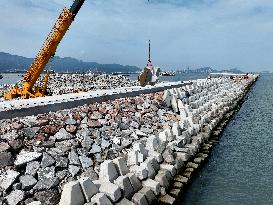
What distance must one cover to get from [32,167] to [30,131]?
4.30 ft

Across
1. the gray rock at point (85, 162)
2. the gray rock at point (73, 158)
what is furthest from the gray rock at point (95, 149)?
the gray rock at point (73, 158)

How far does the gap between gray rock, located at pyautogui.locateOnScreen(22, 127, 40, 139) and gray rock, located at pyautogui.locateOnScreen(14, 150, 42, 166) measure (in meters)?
0.63

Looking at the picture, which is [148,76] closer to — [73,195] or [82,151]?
[82,151]

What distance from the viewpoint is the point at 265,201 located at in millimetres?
10336

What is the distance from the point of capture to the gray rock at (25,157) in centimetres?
753

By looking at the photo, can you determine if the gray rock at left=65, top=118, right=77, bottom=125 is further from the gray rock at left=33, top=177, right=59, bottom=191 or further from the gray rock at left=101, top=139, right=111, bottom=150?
the gray rock at left=33, top=177, right=59, bottom=191

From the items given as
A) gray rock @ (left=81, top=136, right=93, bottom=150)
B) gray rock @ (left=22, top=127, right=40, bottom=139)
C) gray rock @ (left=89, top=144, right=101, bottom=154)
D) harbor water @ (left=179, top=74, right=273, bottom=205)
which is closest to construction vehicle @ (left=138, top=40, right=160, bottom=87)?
harbor water @ (left=179, top=74, right=273, bottom=205)

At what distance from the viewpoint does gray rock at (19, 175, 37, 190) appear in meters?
7.08

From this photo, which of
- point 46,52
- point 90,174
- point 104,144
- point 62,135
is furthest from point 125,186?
point 46,52

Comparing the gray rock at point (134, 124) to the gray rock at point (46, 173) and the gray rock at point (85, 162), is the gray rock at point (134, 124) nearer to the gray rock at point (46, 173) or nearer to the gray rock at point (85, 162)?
the gray rock at point (85, 162)

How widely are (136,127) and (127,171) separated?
382cm

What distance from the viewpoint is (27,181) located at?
7.18 m

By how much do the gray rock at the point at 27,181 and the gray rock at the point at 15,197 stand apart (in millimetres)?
186

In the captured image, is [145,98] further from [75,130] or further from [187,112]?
[75,130]
